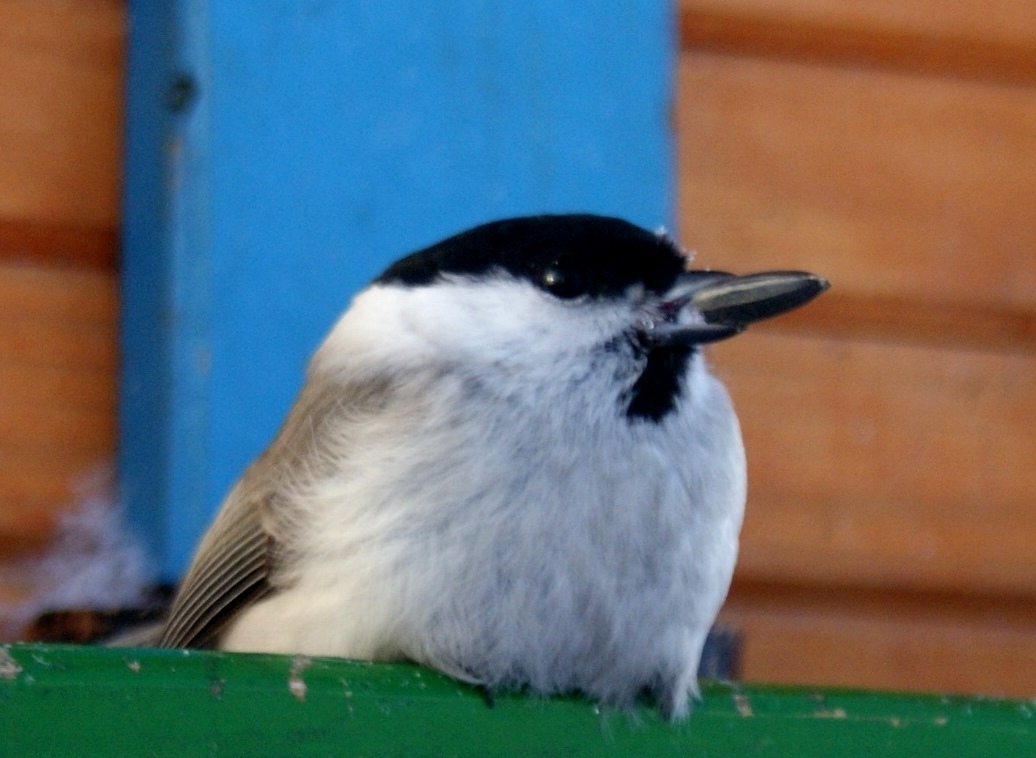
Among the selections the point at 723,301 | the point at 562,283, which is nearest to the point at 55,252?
the point at 562,283

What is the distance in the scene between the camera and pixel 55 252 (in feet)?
5.23

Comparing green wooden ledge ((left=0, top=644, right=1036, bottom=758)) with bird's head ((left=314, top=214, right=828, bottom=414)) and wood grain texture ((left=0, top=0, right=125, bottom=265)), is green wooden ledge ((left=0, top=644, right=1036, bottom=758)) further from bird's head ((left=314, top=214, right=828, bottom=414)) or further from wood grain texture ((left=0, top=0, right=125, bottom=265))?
wood grain texture ((left=0, top=0, right=125, bottom=265))

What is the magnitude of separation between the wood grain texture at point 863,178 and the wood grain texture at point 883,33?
0.02 meters

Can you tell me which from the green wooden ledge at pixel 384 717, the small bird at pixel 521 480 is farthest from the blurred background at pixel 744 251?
the green wooden ledge at pixel 384 717

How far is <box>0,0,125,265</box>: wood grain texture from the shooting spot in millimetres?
1558

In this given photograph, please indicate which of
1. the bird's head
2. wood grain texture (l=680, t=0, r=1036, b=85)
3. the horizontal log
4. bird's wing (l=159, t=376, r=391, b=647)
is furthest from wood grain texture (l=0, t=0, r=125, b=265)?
wood grain texture (l=680, t=0, r=1036, b=85)

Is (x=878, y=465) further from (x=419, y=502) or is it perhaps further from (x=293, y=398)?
(x=419, y=502)

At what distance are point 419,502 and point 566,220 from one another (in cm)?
25

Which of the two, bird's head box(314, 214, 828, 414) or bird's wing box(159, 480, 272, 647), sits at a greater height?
bird's head box(314, 214, 828, 414)

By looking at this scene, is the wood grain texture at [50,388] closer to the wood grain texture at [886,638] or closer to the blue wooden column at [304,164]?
the blue wooden column at [304,164]

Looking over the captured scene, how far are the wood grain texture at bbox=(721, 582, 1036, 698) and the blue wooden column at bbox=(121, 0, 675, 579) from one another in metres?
0.45

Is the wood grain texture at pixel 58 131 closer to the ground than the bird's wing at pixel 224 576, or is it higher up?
higher up

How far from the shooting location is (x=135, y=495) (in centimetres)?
149

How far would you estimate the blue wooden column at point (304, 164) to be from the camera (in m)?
1.45
